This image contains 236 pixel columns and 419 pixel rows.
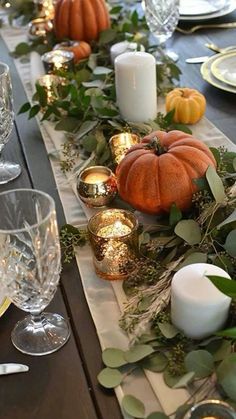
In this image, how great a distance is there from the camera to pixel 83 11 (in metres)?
1.61

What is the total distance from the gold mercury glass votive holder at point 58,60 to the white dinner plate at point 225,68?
302mm

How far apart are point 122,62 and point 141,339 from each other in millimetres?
606

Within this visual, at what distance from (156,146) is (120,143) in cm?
15

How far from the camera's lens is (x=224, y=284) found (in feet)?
2.30

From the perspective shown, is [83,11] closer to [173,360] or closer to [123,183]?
[123,183]

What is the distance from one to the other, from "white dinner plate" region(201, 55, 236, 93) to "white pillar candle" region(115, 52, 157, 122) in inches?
7.0

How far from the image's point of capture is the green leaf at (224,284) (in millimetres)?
700

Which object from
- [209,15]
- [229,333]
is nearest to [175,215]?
[229,333]

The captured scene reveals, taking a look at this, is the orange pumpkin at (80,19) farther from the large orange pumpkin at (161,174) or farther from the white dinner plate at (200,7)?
the large orange pumpkin at (161,174)

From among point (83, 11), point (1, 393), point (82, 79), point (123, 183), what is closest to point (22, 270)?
point (1, 393)

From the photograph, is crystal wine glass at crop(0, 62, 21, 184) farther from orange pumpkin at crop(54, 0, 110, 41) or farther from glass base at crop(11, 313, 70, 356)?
orange pumpkin at crop(54, 0, 110, 41)

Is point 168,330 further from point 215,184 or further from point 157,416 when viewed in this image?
point 215,184

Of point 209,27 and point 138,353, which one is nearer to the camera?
point 138,353

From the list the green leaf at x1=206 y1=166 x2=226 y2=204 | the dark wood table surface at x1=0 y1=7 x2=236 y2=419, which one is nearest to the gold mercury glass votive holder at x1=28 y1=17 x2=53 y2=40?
the dark wood table surface at x1=0 y1=7 x2=236 y2=419
